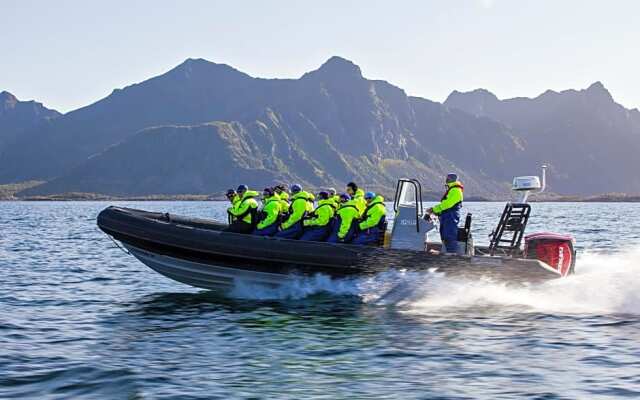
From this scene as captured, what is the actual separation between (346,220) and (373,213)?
465mm

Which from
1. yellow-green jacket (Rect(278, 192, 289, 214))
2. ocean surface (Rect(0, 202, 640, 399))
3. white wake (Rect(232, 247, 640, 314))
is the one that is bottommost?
ocean surface (Rect(0, 202, 640, 399))

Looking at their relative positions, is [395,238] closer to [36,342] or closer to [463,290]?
[463,290]

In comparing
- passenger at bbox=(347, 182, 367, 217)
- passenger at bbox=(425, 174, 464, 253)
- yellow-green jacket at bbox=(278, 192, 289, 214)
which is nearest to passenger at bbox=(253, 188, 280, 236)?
yellow-green jacket at bbox=(278, 192, 289, 214)

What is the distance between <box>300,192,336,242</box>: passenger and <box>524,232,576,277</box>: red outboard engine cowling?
3.30m

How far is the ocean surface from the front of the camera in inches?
294

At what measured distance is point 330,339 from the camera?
31.3 ft

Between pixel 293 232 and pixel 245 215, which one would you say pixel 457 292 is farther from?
pixel 245 215

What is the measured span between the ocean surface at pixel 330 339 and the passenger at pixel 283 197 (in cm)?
154

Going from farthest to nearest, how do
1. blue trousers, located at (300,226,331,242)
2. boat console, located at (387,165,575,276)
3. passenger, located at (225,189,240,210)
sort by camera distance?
passenger, located at (225,189,240,210) < blue trousers, located at (300,226,331,242) < boat console, located at (387,165,575,276)

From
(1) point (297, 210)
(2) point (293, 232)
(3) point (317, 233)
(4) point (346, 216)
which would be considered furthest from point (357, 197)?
(2) point (293, 232)

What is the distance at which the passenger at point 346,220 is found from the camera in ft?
40.2

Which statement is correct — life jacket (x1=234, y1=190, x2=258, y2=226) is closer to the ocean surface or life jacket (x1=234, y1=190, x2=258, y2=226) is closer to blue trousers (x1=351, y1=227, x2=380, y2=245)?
the ocean surface

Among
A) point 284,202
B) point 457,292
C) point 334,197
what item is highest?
point 334,197

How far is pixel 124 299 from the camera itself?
1316cm
